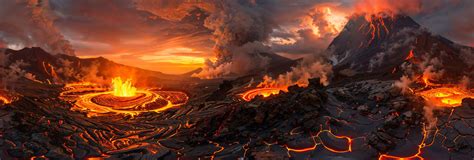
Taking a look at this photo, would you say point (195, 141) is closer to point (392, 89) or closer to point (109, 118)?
point (392, 89)

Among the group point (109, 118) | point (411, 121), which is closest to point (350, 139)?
point (411, 121)

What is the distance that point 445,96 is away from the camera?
378 ft

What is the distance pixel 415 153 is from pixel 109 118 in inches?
5786

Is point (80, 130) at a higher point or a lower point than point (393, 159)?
higher

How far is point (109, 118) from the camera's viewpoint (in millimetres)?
189125

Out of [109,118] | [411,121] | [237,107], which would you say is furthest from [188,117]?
[411,121]

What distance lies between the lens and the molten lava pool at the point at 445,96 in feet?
357

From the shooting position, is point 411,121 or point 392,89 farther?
point 392,89

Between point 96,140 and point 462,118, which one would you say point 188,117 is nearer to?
point 96,140

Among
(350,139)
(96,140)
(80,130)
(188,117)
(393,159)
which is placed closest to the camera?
(393,159)

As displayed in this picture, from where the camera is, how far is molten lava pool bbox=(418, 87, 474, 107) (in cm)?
10870

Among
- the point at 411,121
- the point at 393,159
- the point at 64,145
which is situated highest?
the point at 64,145

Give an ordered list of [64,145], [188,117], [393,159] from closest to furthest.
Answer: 1. [393,159]
2. [64,145]
3. [188,117]

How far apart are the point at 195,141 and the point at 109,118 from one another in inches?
3522
